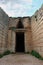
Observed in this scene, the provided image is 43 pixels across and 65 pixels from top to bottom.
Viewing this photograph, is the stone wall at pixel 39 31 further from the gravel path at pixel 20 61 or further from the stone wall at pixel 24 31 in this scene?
the stone wall at pixel 24 31

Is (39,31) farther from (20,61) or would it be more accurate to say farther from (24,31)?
(24,31)

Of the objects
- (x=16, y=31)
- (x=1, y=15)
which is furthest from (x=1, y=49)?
(x=16, y=31)

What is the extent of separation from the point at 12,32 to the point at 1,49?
143 inches

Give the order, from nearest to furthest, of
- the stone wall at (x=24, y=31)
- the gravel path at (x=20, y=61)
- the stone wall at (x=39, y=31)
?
the gravel path at (x=20, y=61) → the stone wall at (x=39, y=31) → the stone wall at (x=24, y=31)

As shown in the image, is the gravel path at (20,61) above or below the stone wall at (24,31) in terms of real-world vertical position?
below

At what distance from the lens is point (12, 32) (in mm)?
15203

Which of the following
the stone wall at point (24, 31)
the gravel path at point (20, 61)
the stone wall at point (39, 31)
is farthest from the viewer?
the stone wall at point (24, 31)

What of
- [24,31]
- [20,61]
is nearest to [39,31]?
[20,61]

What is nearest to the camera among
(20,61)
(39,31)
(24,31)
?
(20,61)

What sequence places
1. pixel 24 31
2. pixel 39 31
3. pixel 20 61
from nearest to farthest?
1. pixel 20 61
2. pixel 39 31
3. pixel 24 31

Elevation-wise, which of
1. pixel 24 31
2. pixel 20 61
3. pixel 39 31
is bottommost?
pixel 20 61

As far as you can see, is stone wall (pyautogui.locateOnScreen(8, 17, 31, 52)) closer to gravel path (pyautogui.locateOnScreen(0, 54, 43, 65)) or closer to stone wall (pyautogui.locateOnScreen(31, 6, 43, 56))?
stone wall (pyautogui.locateOnScreen(31, 6, 43, 56))

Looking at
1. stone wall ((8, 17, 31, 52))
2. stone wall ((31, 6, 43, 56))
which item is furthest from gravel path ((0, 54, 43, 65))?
stone wall ((8, 17, 31, 52))

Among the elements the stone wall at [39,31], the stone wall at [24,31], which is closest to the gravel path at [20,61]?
the stone wall at [39,31]
